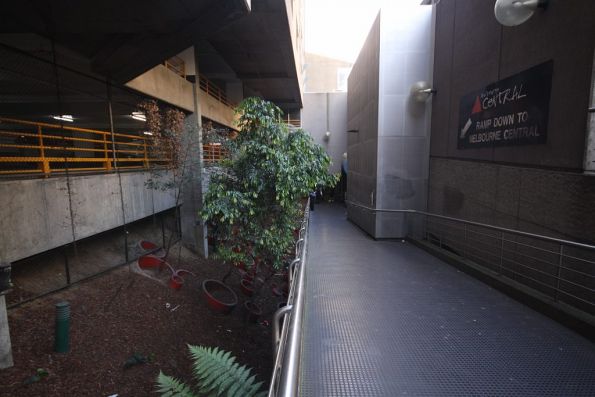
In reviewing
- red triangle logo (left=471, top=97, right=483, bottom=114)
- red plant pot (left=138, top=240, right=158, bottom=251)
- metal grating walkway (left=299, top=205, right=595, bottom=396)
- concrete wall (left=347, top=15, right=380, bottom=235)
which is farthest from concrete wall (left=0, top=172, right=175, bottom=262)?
red triangle logo (left=471, top=97, right=483, bottom=114)

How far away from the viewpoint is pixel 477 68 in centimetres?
586

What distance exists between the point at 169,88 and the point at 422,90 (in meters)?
7.17

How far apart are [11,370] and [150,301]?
10.2ft

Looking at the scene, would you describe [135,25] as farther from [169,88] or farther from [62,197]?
[169,88]

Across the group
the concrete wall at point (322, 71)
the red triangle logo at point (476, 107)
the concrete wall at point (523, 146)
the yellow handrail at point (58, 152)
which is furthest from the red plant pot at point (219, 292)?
the concrete wall at point (322, 71)

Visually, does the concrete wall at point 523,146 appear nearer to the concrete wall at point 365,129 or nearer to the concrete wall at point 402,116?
the concrete wall at point 402,116

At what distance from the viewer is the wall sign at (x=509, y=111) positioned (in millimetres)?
4199

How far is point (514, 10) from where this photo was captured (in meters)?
3.87

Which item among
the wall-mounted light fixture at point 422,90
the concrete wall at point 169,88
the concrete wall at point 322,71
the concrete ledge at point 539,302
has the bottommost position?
the concrete ledge at point 539,302

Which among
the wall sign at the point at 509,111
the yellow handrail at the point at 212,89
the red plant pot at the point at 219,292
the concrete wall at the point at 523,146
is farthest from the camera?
the yellow handrail at the point at 212,89

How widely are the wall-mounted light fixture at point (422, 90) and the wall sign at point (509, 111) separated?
1.41 meters

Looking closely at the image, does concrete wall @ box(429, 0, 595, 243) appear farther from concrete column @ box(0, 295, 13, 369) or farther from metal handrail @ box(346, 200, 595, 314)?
concrete column @ box(0, 295, 13, 369)

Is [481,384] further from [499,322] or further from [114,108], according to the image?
[114,108]

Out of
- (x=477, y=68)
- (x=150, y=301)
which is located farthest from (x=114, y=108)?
(x=477, y=68)
